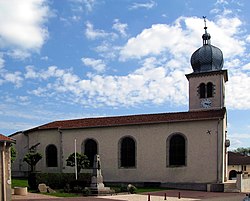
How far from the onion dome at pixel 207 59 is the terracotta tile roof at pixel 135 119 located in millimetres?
8860

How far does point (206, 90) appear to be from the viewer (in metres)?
42.4

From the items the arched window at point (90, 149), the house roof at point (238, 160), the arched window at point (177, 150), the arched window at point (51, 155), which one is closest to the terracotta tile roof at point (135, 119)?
the arched window at point (90, 149)

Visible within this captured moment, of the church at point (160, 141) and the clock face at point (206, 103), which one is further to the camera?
the clock face at point (206, 103)

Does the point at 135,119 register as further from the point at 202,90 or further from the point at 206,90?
the point at 206,90

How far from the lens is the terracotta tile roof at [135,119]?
34.2 meters

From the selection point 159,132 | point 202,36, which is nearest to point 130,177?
point 159,132

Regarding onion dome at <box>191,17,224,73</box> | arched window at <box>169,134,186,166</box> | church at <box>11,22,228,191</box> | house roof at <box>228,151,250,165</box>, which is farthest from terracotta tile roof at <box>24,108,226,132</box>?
house roof at <box>228,151,250,165</box>

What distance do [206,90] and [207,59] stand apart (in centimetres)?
377

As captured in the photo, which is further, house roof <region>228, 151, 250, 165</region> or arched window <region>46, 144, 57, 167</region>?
house roof <region>228, 151, 250, 165</region>

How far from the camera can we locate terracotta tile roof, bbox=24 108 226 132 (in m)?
34.2

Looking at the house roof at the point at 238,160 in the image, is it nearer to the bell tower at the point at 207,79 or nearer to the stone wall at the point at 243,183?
the bell tower at the point at 207,79

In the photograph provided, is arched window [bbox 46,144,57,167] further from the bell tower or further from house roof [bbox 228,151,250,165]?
house roof [bbox 228,151,250,165]

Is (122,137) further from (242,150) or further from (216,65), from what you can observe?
(242,150)

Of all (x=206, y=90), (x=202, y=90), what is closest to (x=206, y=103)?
(x=206, y=90)
